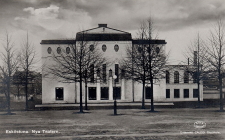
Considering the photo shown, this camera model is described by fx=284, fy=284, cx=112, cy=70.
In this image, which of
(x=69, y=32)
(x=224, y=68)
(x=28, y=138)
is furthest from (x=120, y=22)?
(x=224, y=68)

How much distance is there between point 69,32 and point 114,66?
1693 centimetres

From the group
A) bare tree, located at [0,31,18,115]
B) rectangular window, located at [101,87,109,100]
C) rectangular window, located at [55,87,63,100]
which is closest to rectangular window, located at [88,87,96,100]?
rectangular window, located at [101,87,109,100]

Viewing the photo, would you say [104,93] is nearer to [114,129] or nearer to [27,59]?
[27,59]

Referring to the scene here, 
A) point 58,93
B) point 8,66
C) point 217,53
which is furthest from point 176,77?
point 8,66

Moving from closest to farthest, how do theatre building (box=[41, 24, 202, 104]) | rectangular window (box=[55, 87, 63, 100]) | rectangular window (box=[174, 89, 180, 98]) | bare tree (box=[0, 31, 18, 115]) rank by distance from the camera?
bare tree (box=[0, 31, 18, 115]) < theatre building (box=[41, 24, 202, 104]) < rectangular window (box=[55, 87, 63, 100]) < rectangular window (box=[174, 89, 180, 98])

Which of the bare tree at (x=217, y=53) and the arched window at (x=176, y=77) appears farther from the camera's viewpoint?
the arched window at (x=176, y=77)

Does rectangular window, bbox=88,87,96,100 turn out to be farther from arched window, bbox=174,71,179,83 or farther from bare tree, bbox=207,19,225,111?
bare tree, bbox=207,19,225,111

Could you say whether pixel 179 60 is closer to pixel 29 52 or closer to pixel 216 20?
pixel 216 20

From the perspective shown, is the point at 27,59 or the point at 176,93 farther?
the point at 176,93

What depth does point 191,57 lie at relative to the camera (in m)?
26.6

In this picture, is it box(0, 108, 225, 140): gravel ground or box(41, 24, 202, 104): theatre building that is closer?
box(0, 108, 225, 140): gravel ground

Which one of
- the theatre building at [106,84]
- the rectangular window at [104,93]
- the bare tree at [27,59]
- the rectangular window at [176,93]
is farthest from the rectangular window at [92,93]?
the rectangular window at [176,93]

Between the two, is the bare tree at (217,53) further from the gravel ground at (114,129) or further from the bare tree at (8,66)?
the bare tree at (8,66)

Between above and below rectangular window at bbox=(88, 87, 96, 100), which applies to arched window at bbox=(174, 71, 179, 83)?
above
